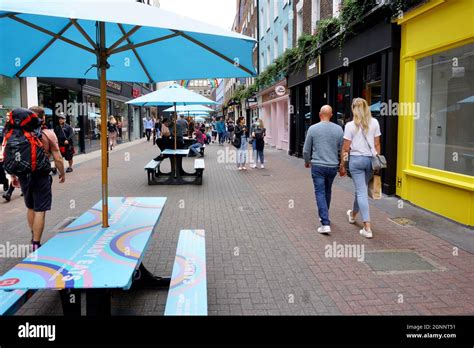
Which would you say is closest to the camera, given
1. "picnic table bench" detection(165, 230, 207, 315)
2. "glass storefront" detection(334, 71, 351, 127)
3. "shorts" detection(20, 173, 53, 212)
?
"picnic table bench" detection(165, 230, 207, 315)

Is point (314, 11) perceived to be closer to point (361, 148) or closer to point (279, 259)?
point (361, 148)

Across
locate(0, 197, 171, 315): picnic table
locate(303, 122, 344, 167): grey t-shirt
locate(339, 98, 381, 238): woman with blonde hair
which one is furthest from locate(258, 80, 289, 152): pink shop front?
locate(0, 197, 171, 315): picnic table

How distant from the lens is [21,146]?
14.9ft

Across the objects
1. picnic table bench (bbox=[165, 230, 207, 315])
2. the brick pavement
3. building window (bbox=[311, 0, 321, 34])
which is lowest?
the brick pavement

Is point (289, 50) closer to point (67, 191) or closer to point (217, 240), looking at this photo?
point (67, 191)

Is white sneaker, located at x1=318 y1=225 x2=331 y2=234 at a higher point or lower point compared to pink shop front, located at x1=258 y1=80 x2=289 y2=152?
lower

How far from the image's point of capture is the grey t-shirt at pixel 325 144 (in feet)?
20.2

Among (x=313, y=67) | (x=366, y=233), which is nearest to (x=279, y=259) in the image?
(x=366, y=233)

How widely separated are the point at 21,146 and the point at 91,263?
223 cm

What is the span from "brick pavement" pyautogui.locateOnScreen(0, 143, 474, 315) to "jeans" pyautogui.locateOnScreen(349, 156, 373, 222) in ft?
1.37

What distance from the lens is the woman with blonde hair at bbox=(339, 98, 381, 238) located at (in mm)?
6031

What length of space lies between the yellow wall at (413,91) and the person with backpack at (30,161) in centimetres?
587

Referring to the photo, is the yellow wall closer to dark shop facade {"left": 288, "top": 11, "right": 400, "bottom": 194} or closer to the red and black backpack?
dark shop facade {"left": 288, "top": 11, "right": 400, "bottom": 194}

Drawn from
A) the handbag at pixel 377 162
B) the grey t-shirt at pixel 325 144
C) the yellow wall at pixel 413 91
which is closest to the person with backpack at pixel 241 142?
the yellow wall at pixel 413 91
